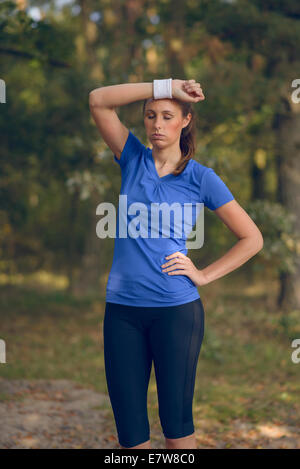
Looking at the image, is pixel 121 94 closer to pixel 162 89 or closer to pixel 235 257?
pixel 162 89

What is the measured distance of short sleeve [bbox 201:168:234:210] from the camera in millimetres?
2770

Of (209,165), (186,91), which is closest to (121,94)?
(186,91)

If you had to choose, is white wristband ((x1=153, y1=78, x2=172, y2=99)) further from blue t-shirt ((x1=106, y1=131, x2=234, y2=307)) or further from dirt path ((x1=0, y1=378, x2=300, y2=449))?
dirt path ((x1=0, y1=378, x2=300, y2=449))

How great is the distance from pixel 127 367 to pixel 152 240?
0.59 m

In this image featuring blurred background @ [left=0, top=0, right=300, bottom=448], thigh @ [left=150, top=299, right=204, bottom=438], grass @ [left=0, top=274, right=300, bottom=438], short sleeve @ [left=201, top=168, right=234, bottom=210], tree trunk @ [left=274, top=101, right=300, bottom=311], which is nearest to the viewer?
thigh @ [left=150, top=299, right=204, bottom=438]

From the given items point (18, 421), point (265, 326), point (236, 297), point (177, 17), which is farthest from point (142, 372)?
point (236, 297)

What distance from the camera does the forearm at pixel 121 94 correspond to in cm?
279

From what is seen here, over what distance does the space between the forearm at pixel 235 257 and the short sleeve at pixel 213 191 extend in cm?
25

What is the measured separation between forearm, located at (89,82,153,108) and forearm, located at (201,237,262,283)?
2.77ft

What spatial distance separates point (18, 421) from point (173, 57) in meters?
7.45

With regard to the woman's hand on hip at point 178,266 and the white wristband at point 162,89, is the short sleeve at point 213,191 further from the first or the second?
the white wristband at point 162,89

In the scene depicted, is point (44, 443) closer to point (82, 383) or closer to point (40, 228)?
point (82, 383)

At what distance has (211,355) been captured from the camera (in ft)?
28.5

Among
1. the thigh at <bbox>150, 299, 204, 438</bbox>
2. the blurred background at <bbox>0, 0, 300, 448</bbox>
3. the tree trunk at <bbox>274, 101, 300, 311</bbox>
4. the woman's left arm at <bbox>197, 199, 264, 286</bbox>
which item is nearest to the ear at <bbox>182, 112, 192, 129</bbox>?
the woman's left arm at <bbox>197, 199, 264, 286</bbox>
